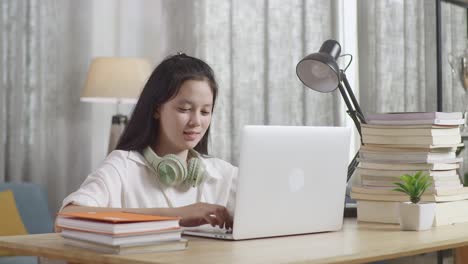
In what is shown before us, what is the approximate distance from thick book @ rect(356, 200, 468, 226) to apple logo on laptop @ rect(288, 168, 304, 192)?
435 mm

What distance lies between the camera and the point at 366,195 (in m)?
2.38

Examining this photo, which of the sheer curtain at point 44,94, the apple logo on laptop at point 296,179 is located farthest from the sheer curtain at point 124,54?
the apple logo on laptop at point 296,179

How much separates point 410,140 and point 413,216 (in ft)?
0.94

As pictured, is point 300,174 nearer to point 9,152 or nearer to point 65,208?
point 65,208

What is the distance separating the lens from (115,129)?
176 inches

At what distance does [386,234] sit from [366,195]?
0.31 m

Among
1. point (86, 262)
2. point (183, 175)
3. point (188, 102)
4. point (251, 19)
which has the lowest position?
point (86, 262)

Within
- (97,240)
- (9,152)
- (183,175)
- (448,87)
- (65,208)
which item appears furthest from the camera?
(9,152)

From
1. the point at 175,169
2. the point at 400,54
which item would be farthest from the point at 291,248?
the point at 400,54

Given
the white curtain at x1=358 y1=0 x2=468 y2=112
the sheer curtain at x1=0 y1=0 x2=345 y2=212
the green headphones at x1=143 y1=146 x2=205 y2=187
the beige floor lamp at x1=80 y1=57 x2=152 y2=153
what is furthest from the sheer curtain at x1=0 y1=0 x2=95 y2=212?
the green headphones at x1=143 y1=146 x2=205 y2=187

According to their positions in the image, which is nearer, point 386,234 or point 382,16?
point 386,234

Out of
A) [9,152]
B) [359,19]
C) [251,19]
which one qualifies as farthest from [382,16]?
[9,152]

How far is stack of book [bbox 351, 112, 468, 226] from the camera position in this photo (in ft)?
7.62

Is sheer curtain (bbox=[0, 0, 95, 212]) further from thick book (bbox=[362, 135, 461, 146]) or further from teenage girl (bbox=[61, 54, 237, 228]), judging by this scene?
thick book (bbox=[362, 135, 461, 146])
